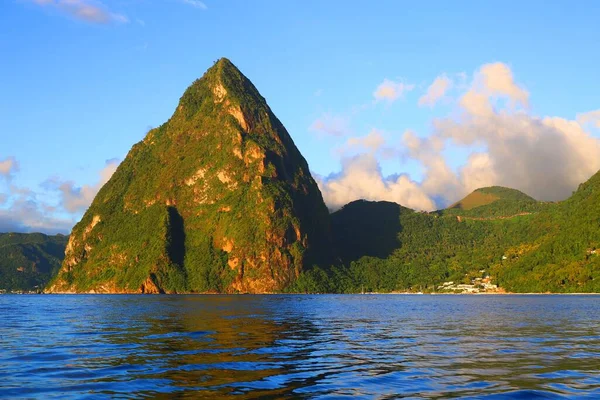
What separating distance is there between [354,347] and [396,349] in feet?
10.7

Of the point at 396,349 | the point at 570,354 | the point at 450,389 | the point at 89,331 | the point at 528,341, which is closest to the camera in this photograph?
the point at 450,389

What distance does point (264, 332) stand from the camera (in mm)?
58062

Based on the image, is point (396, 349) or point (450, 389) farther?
point (396, 349)

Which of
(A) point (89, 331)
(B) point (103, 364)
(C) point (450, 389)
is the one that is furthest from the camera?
(A) point (89, 331)

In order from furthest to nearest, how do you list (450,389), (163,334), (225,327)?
(225,327) → (163,334) → (450,389)

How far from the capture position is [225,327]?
64.2 meters

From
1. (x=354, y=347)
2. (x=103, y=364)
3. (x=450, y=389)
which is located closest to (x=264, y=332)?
(x=354, y=347)

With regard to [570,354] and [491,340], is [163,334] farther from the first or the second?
[570,354]

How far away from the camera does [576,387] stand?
27.1 meters

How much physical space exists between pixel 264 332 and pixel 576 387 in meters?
35.1

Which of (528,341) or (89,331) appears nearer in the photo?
(528,341)

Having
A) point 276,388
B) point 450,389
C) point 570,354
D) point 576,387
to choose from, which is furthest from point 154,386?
point 570,354

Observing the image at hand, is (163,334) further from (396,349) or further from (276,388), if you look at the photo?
(276,388)

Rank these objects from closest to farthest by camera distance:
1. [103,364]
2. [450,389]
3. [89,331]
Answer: [450,389]
[103,364]
[89,331]
